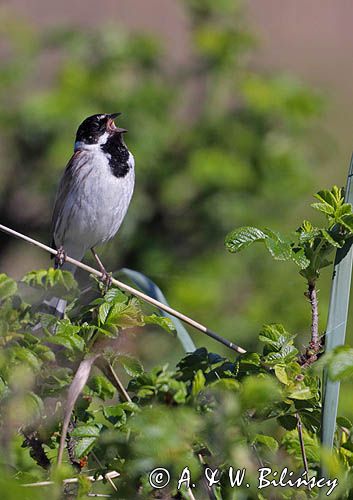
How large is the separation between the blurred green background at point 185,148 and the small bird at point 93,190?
136cm

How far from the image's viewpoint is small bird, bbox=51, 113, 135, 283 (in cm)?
292

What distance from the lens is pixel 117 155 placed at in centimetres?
302

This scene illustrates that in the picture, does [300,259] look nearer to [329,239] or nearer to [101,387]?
A: [329,239]

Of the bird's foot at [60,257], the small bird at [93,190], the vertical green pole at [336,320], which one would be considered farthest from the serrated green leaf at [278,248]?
the small bird at [93,190]

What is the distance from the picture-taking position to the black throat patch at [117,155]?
9.71ft

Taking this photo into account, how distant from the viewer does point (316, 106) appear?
483 centimetres

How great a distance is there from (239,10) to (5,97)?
1.36 m

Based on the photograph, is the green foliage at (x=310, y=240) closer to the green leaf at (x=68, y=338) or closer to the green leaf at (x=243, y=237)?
the green leaf at (x=243, y=237)

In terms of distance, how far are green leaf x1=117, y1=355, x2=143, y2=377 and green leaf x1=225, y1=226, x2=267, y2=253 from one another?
207 mm

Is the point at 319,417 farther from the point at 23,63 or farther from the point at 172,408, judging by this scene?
the point at 23,63

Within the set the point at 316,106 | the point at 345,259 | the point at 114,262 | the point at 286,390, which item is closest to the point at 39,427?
the point at 286,390

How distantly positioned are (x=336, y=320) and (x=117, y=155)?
177cm

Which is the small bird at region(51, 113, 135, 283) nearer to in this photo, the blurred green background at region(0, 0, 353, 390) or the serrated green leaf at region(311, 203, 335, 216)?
the blurred green background at region(0, 0, 353, 390)

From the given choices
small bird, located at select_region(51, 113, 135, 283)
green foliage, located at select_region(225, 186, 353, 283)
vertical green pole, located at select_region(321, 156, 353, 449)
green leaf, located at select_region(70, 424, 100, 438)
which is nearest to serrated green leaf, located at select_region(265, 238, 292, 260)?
green foliage, located at select_region(225, 186, 353, 283)
